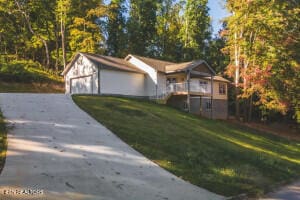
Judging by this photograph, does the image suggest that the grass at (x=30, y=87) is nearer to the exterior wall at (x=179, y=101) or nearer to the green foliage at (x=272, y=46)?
the exterior wall at (x=179, y=101)

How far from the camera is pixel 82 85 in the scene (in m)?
35.3

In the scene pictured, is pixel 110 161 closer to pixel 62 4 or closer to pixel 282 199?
pixel 282 199

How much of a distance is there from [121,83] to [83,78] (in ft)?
12.5

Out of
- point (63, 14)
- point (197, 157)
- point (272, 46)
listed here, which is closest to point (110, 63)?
point (272, 46)

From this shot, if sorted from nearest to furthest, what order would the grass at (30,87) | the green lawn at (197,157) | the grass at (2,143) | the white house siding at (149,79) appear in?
the grass at (2,143)
the green lawn at (197,157)
the grass at (30,87)
the white house siding at (149,79)

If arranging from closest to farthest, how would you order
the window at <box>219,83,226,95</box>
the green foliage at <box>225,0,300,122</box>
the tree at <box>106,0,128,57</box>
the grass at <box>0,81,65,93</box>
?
the green foliage at <box>225,0,300,122</box> < the grass at <box>0,81,65,93</box> < the window at <box>219,83,226,95</box> < the tree at <box>106,0,128,57</box>

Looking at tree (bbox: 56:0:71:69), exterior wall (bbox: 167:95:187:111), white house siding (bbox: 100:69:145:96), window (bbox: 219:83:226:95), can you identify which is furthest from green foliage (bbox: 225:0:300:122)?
tree (bbox: 56:0:71:69)

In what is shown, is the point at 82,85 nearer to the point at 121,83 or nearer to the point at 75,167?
the point at 121,83

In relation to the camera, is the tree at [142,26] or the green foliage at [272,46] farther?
the tree at [142,26]

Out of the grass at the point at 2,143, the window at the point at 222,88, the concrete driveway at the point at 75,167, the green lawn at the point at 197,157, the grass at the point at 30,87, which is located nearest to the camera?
the concrete driveway at the point at 75,167

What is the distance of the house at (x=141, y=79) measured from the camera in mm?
33500

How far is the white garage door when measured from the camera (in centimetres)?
3416

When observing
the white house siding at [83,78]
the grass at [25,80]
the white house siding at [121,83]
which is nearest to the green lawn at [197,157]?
the white house siding at [121,83]

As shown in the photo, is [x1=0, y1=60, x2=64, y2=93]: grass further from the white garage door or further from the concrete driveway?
the concrete driveway
